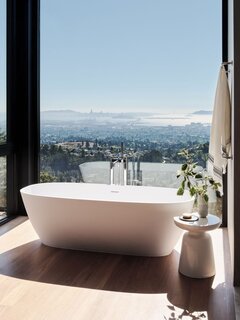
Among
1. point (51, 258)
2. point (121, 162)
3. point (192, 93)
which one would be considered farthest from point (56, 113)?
point (51, 258)

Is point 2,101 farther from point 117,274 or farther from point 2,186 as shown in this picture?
point 117,274

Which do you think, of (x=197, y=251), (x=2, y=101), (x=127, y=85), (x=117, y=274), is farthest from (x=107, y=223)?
(x=2, y=101)

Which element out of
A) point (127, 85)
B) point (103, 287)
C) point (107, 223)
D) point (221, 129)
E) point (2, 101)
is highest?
point (127, 85)

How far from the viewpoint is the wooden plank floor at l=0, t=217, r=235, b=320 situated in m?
2.54

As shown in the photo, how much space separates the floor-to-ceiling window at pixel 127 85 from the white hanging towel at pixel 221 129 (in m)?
1.06

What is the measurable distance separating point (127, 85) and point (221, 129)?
175cm

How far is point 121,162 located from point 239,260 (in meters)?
2.07

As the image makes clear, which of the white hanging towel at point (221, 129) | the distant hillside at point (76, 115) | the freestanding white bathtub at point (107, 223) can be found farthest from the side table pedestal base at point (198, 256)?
the distant hillside at point (76, 115)

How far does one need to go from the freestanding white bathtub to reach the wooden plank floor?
0.10 m

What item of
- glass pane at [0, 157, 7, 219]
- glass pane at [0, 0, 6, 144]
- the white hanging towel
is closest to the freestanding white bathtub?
the white hanging towel

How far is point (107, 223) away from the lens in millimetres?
3494

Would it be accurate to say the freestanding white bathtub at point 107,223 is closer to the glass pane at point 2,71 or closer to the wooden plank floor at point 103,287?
the wooden plank floor at point 103,287

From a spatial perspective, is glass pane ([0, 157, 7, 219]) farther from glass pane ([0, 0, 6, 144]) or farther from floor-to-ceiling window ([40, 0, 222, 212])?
floor-to-ceiling window ([40, 0, 222, 212])

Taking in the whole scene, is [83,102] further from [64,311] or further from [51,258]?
[64,311]
